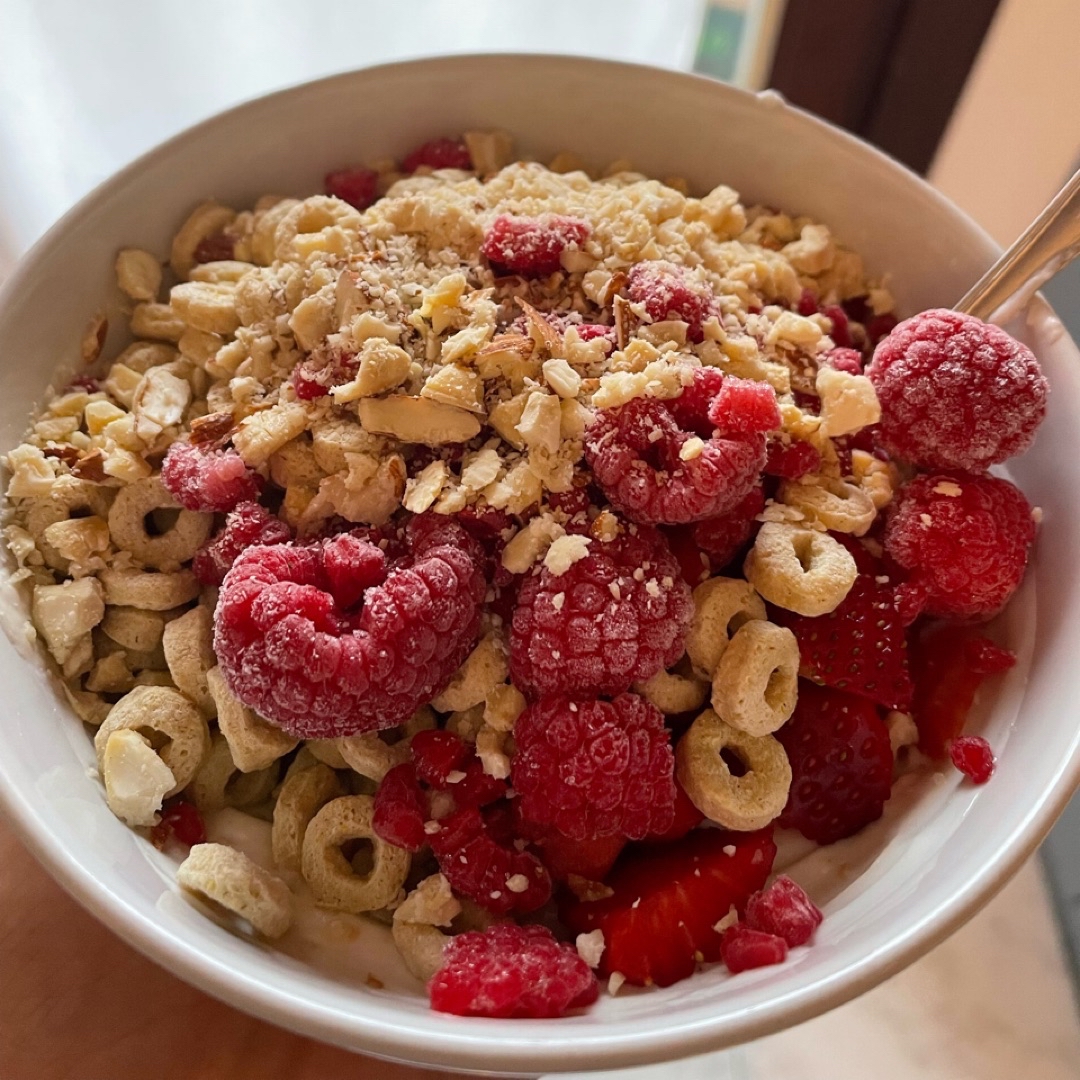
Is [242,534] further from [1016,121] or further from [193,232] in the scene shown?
[1016,121]

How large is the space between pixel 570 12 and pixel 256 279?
0.73 m

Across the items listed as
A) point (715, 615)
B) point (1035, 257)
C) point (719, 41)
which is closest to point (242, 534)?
point (715, 615)

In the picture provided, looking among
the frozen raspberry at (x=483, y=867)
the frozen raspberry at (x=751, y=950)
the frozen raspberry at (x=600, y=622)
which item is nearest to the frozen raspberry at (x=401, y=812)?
the frozen raspberry at (x=483, y=867)

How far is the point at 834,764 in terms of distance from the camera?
80cm

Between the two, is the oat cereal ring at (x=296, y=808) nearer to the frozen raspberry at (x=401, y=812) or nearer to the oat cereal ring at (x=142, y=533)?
the frozen raspberry at (x=401, y=812)

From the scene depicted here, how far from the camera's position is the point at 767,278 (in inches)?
37.3

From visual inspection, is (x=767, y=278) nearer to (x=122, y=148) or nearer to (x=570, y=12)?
(x=570, y=12)

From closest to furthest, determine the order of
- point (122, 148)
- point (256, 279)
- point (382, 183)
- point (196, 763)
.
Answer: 1. point (196, 763)
2. point (256, 279)
3. point (382, 183)
4. point (122, 148)

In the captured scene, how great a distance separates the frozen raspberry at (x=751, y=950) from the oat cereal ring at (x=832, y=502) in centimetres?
32

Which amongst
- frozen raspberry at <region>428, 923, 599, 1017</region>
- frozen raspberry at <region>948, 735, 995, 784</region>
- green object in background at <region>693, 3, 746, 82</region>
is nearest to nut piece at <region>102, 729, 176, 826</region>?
frozen raspberry at <region>428, 923, 599, 1017</region>

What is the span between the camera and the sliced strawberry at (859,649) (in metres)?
0.80

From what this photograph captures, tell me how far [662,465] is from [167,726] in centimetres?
43

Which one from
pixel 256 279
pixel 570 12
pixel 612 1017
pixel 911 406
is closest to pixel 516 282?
pixel 256 279

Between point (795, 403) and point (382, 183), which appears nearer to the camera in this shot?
point (795, 403)
